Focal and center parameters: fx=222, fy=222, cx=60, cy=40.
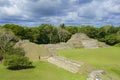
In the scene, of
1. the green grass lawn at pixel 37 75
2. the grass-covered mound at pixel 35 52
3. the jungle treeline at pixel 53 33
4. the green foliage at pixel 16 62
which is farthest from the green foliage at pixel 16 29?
the green grass lawn at pixel 37 75

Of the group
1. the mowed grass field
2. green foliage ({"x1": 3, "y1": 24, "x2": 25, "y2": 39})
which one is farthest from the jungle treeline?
the mowed grass field

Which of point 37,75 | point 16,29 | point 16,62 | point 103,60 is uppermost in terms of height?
point 16,29

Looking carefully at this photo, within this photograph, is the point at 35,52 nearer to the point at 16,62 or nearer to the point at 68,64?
the point at 16,62

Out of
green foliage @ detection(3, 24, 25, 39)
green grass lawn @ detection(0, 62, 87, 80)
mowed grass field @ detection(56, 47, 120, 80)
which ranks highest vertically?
green foliage @ detection(3, 24, 25, 39)

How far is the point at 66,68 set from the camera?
2598 centimetres

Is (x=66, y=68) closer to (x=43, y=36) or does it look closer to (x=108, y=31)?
(x=43, y=36)

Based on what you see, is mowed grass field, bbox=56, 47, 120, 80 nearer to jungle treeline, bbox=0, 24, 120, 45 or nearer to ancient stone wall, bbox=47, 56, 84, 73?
ancient stone wall, bbox=47, 56, 84, 73

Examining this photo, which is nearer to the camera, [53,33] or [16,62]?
[16,62]

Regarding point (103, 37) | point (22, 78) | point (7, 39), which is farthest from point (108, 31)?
point (22, 78)

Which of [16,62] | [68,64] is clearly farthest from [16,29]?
[68,64]

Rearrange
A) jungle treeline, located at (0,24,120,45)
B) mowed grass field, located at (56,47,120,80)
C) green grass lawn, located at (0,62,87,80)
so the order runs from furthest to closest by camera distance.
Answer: jungle treeline, located at (0,24,120,45)
mowed grass field, located at (56,47,120,80)
green grass lawn, located at (0,62,87,80)

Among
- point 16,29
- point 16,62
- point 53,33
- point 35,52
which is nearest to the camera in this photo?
point 16,62

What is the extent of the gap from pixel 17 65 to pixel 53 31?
42.3m

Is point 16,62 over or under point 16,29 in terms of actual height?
under
